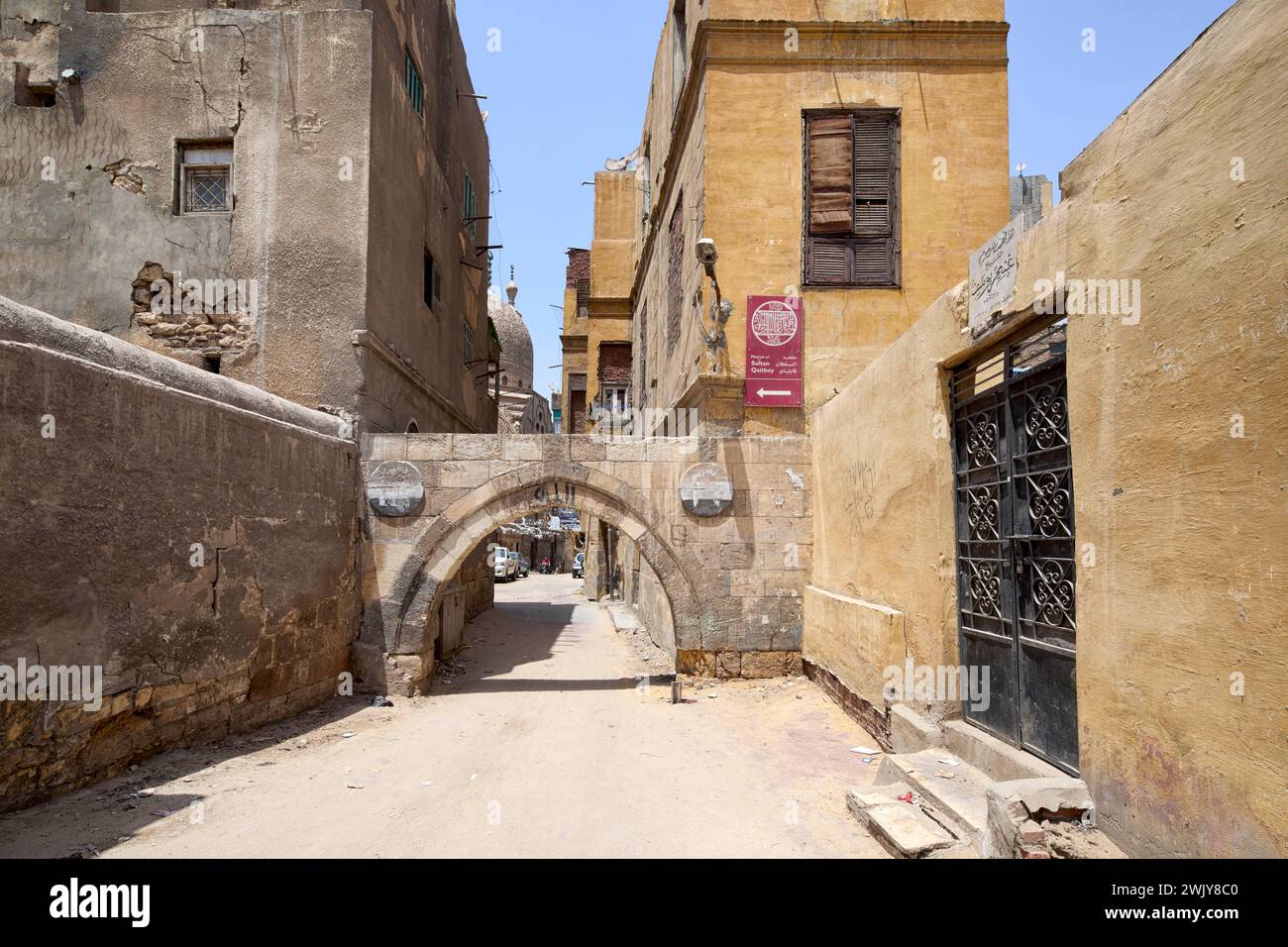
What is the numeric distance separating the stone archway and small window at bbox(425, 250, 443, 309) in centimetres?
448

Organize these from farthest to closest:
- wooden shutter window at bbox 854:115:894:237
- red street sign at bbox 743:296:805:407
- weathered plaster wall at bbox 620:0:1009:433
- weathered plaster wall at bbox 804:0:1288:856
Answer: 1. wooden shutter window at bbox 854:115:894:237
2. weathered plaster wall at bbox 620:0:1009:433
3. red street sign at bbox 743:296:805:407
4. weathered plaster wall at bbox 804:0:1288:856

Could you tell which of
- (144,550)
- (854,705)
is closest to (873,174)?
(854,705)

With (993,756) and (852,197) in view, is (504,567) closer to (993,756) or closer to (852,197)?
(852,197)

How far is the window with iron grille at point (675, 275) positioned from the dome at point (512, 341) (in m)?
25.5

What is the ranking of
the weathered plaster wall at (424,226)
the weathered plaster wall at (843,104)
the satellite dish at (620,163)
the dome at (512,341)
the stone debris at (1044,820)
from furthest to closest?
the dome at (512,341)
the satellite dish at (620,163)
the weathered plaster wall at (843,104)
the weathered plaster wall at (424,226)
the stone debris at (1044,820)

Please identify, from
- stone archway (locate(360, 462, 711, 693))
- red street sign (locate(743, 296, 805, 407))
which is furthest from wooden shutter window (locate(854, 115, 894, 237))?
Answer: stone archway (locate(360, 462, 711, 693))

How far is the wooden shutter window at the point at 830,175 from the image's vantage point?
9945 mm

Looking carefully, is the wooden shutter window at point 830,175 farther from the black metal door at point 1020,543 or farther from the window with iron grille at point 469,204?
the window with iron grille at point 469,204

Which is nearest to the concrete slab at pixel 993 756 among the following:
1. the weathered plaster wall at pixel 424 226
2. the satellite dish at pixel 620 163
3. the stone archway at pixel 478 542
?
the stone archway at pixel 478 542

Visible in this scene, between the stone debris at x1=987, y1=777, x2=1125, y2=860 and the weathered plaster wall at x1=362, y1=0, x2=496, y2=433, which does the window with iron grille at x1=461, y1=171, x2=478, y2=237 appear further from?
the stone debris at x1=987, y1=777, x2=1125, y2=860

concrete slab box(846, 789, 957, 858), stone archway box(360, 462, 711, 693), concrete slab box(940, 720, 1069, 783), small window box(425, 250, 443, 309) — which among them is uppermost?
small window box(425, 250, 443, 309)

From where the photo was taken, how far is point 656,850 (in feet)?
14.1

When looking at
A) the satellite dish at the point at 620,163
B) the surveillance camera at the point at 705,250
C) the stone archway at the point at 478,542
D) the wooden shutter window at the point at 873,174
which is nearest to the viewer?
the surveillance camera at the point at 705,250

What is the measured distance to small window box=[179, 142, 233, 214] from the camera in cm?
926
